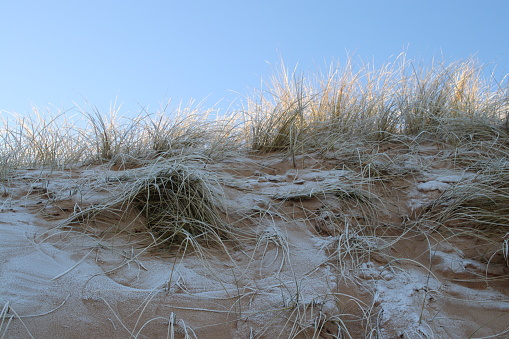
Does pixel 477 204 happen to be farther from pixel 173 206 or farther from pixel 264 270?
pixel 173 206

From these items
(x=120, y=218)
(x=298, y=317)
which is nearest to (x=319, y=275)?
(x=298, y=317)

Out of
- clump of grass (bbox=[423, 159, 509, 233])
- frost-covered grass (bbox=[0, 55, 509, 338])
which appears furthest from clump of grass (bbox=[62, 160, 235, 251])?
clump of grass (bbox=[423, 159, 509, 233])

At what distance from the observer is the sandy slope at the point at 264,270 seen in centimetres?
169

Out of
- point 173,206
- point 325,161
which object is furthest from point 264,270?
point 325,161

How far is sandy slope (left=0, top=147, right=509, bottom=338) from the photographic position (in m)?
1.69

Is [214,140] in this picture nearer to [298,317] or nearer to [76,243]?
[76,243]

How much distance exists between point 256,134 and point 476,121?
5.85ft

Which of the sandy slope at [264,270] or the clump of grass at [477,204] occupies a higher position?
the clump of grass at [477,204]

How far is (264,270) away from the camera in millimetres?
2105

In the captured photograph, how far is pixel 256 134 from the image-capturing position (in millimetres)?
3639

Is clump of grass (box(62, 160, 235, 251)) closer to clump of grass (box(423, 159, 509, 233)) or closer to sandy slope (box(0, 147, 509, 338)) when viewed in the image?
sandy slope (box(0, 147, 509, 338))

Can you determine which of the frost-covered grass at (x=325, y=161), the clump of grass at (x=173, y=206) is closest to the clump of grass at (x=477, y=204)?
the frost-covered grass at (x=325, y=161)

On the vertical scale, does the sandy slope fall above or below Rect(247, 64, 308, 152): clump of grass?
below

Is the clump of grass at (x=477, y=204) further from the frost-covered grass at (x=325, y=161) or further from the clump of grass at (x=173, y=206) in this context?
the clump of grass at (x=173, y=206)
